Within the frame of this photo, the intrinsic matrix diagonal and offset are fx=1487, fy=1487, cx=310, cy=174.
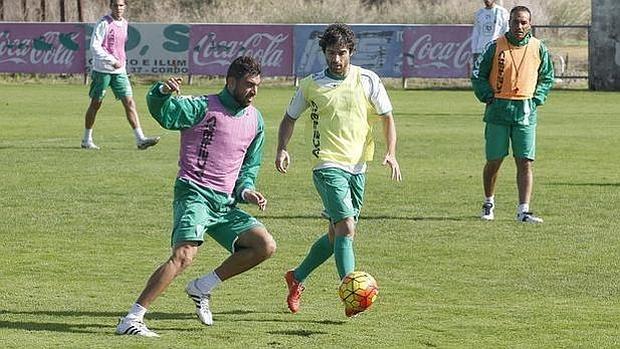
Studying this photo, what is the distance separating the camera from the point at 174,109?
28.3ft

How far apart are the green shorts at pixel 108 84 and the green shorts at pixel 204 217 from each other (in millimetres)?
11321

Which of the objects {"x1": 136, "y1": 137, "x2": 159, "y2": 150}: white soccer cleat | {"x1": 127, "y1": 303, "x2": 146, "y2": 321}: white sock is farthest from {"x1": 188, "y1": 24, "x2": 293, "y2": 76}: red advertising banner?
{"x1": 127, "y1": 303, "x2": 146, "y2": 321}: white sock

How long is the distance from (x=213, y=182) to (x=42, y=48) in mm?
31385

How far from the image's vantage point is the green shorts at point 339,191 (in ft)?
30.2

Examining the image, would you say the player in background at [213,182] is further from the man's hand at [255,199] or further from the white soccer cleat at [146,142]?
the white soccer cleat at [146,142]

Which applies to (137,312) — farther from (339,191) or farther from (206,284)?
(339,191)

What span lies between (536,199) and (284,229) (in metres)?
3.50

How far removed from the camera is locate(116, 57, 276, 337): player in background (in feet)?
28.1

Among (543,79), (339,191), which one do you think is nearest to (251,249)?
(339,191)

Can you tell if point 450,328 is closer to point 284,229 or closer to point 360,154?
point 360,154

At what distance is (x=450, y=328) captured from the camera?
29.3 feet

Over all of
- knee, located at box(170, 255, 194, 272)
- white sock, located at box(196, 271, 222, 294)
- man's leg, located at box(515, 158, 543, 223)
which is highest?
knee, located at box(170, 255, 194, 272)

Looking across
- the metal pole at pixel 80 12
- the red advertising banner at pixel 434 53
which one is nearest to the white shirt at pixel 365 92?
the red advertising banner at pixel 434 53

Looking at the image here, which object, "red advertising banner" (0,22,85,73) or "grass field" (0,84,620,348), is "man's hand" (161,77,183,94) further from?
"red advertising banner" (0,22,85,73)
